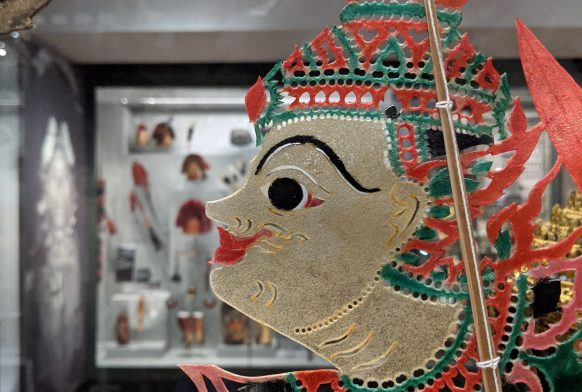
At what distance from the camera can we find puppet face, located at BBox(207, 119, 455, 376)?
0.92 m

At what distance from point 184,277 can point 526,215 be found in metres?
1.00

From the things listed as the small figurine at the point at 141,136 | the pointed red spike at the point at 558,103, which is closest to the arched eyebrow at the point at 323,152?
the pointed red spike at the point at 558,103

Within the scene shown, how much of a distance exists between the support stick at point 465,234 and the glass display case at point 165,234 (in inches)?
23.3

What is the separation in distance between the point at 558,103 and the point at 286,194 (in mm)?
561

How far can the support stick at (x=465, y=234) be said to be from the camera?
34.9 inches

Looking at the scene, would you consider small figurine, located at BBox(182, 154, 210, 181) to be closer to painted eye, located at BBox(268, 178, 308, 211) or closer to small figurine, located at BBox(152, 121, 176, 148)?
small figurine, located at BBox(152, 121, 176, 148)

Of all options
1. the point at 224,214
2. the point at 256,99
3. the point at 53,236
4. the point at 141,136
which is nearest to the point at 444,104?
the point at 256,99

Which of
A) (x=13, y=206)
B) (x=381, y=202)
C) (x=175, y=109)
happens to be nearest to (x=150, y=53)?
(x=175, y=109)

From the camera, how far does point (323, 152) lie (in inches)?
36.3

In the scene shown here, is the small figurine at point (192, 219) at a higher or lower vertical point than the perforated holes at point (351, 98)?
lower

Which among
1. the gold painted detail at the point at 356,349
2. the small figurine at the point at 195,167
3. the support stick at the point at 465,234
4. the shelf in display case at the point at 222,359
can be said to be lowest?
the shelf in display case at the point at 222,359

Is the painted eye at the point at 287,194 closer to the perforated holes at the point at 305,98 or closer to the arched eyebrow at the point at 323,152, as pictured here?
the arched eyebrow at the point at 323,152

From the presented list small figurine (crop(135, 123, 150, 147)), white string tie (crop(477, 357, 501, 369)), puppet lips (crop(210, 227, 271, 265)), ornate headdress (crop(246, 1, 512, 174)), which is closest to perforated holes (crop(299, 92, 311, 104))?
ornate headdress (crop(246, 1, 512, 174))

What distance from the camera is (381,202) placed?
0.92m
